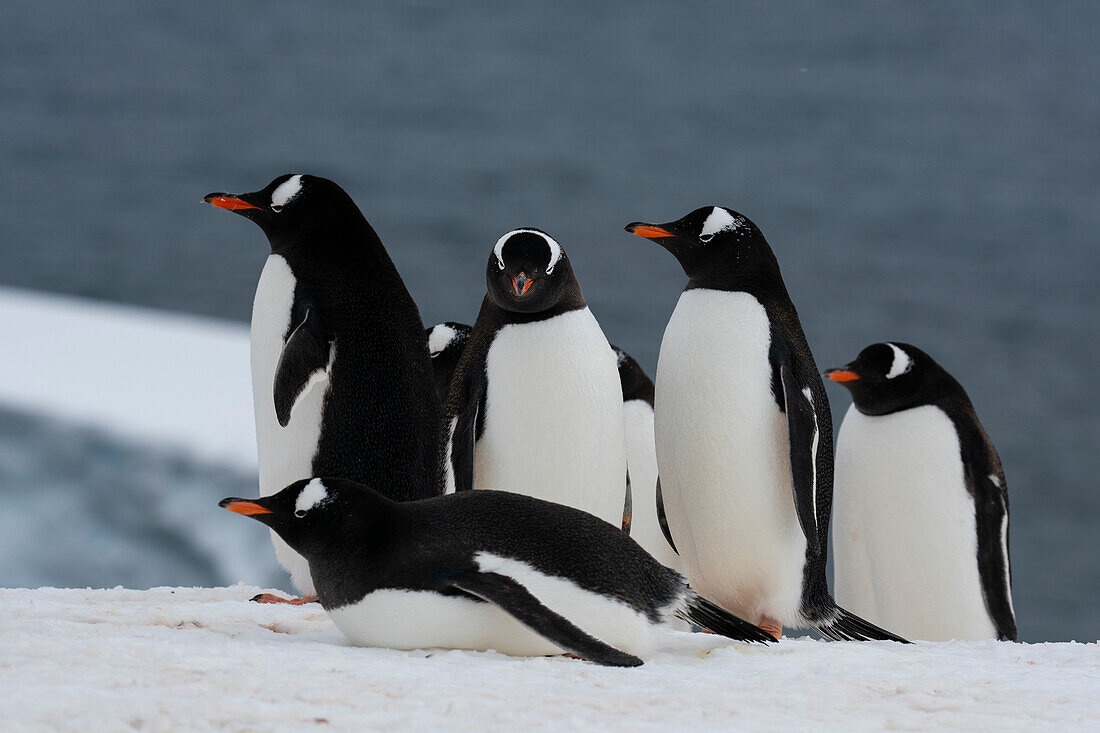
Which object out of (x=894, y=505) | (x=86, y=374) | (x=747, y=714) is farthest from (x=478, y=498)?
(x=86, y=374)

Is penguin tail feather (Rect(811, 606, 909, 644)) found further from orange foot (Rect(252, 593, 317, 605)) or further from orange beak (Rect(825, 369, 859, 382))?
orange foot (Rect(252, 593, 317, 605))

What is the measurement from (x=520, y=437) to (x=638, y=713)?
108 cm

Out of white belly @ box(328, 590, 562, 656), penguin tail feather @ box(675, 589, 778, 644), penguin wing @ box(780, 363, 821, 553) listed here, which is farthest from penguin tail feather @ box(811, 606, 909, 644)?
white belly @ box(328, 590, 562, 656)

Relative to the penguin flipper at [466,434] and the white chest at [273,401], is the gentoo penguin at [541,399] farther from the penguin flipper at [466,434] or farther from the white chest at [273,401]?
the white chest at [273,401]

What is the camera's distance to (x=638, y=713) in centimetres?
118

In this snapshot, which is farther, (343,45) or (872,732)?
(343,45)

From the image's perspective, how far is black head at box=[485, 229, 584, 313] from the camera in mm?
2119

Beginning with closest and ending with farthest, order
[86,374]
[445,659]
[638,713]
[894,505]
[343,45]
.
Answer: [638,713]
[445,659]
[894,505]
[86,374]
[343,45]

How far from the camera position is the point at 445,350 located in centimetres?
298

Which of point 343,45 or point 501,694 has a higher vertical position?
point 343,45

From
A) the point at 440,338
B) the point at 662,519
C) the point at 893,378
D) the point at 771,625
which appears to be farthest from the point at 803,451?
the point at 440,338

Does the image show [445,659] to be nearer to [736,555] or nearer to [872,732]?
[872,732]

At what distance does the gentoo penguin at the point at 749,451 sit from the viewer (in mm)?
2344

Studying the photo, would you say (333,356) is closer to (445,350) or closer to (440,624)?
(445,350)
